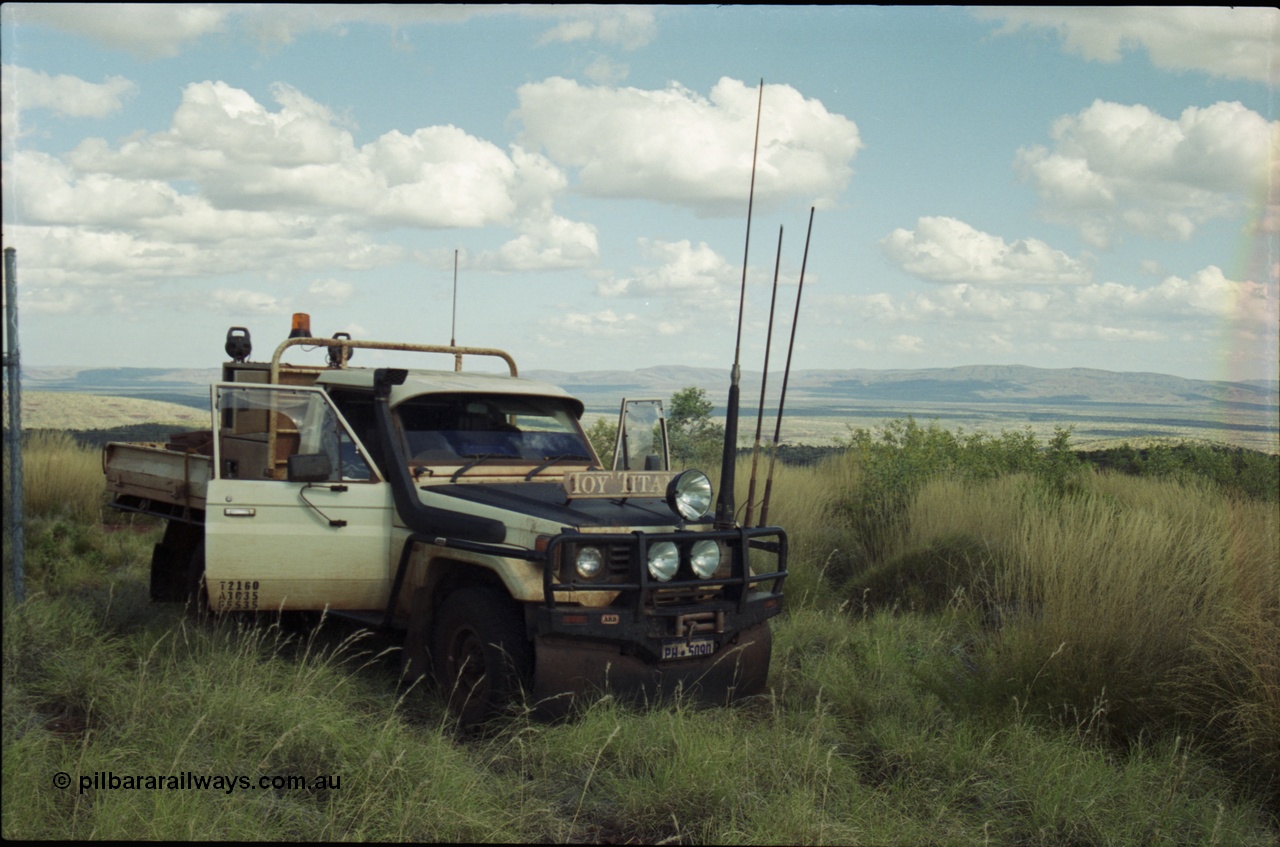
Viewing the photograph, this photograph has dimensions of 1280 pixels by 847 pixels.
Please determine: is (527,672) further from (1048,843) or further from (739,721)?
(1048,843)

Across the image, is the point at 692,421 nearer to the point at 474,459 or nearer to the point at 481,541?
the point at 474,459

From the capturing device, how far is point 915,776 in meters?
5.69

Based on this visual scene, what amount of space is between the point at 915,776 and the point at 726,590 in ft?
4.51

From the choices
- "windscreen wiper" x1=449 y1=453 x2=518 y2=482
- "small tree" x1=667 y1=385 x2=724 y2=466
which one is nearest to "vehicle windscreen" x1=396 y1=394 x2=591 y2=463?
"windscreen wiper" x1=449 y1=453 x2=518 y2=482

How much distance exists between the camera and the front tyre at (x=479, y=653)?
583 cm

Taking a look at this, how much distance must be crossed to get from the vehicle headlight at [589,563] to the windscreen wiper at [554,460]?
128 centimetres

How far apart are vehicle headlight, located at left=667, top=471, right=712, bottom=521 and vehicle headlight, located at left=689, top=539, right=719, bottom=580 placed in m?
0.20

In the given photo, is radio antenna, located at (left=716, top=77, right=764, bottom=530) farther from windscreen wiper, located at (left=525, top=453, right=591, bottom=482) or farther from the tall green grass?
the tall green grass

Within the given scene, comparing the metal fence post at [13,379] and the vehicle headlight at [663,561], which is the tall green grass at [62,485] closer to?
the metal fence post at [13,379]

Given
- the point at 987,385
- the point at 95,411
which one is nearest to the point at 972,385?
the point at 987,385

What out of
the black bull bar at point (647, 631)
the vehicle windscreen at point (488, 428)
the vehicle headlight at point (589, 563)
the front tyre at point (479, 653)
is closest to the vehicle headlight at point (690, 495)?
the black bull bar at point (647, 631)

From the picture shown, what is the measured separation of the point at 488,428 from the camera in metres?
7.34

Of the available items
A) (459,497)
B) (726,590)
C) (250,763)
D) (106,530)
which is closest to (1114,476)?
(726,590)

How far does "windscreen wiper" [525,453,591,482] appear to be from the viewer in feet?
23.0
